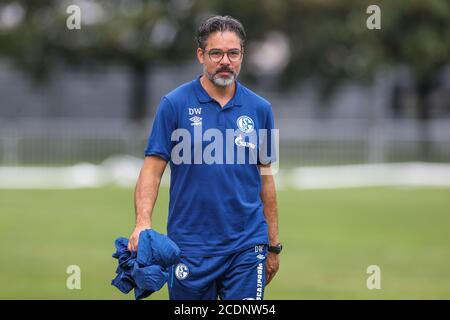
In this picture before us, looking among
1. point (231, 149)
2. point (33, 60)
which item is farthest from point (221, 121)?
point (33, 60)

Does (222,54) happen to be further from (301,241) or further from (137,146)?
(137,146)

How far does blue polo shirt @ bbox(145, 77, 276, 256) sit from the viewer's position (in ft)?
18.8

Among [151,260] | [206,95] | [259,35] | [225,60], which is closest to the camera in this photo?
[151,260]

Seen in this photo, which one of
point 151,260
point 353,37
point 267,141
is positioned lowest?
point 151,260

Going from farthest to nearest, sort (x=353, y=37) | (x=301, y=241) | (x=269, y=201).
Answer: (x=353, y=37)
(x=301, y=241)
(x=269, y=201)

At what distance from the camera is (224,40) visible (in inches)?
226

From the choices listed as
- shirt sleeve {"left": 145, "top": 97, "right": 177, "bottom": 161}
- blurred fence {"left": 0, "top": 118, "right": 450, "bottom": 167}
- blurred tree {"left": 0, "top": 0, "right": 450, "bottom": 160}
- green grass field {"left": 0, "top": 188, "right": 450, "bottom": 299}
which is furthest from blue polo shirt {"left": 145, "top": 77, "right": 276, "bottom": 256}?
blurred tree {"left": 0, "top": 0, "right": 450, "bottom": 160}

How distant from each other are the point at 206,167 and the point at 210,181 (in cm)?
8

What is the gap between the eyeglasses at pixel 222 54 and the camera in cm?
574

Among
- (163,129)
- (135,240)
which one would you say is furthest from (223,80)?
(135,240)

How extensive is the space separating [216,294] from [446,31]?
24.3 meters

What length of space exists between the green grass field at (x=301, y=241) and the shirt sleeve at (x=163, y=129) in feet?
11.8

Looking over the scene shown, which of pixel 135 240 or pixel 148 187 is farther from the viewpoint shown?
pixel 148 187

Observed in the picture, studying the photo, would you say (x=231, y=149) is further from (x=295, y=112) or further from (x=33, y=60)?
(x=295, y=112)
